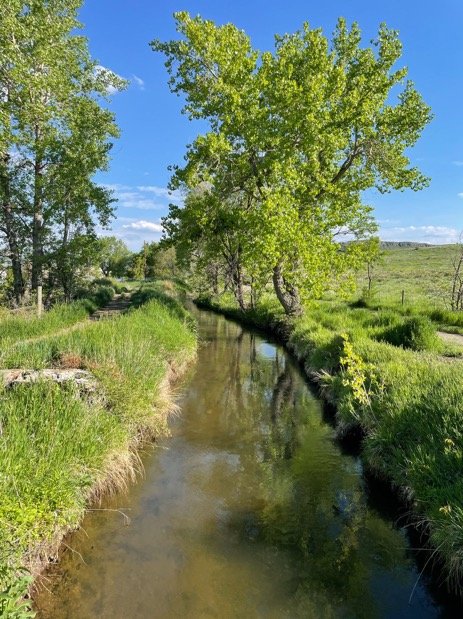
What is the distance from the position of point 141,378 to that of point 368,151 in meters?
16.5

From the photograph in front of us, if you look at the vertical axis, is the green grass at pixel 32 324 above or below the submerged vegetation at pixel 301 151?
below

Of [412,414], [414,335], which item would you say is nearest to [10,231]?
[414,335]

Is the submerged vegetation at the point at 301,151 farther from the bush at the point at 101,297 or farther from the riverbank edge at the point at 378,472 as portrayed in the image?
the bush at the point at 101,297

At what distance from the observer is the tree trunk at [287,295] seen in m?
20.8

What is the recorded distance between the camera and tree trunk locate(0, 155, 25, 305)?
21906mm

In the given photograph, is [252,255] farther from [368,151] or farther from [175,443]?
[175,443]

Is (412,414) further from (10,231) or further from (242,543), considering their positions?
(10,231)

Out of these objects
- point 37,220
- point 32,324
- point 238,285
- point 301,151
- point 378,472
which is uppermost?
point 301,151

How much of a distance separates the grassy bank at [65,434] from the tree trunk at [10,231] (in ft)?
49.7

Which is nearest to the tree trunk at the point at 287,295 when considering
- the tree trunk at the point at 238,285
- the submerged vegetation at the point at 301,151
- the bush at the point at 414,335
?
the submerged vegetation at the point at 301,151

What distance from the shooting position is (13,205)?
22719 mm

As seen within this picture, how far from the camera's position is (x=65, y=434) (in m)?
5.43

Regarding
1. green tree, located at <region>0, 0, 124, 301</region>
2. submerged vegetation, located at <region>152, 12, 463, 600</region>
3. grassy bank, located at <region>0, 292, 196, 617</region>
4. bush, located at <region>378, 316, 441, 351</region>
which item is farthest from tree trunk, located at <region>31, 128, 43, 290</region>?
bush, located at <region>378, 316, 441, 351</region>

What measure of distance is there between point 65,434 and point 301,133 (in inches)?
687
